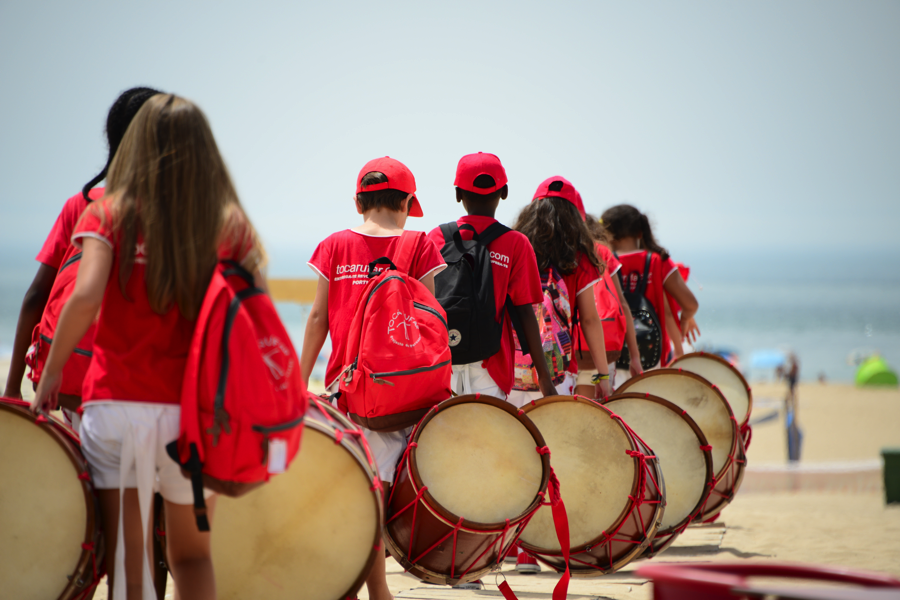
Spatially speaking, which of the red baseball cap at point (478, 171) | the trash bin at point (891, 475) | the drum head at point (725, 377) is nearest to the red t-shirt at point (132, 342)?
the red baseball cap at point (478, 171)

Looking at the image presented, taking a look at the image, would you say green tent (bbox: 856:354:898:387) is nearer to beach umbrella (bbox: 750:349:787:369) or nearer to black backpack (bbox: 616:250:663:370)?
beach umbrella (bbox: 750:349:787:369)

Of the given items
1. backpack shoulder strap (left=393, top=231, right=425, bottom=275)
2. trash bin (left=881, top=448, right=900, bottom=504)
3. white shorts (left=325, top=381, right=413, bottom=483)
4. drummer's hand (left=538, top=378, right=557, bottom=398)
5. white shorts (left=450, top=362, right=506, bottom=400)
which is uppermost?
backpack shoulder strap (left=393, top=231, right=425, bottom=275)

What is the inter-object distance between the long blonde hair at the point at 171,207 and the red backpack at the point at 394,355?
2.75 feet

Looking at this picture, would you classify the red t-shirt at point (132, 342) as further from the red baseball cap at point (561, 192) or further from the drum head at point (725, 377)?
the drum head at point (725, 377)

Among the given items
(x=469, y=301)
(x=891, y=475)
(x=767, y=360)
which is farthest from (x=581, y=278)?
(x=767, y=360)

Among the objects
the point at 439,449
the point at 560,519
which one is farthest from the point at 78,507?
the point at 560,519

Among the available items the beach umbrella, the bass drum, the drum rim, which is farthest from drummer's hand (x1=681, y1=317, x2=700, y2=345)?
the beach umbrella

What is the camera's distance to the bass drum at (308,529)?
245 cm

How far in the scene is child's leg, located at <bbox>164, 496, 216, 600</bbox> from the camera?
2123 mm

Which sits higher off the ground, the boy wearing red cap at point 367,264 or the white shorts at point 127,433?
the boy wearing red cap at point 367,264

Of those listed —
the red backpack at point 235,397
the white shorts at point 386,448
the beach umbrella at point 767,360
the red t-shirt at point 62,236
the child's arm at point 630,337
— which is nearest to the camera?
the red backpack at point 235,397

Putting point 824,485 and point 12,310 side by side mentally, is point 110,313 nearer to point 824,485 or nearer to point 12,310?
point 824,485

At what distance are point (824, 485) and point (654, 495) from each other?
8472 millimetres

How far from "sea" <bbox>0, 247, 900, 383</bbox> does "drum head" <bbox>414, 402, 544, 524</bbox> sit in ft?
60.7
